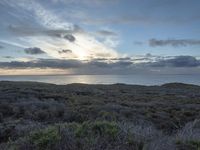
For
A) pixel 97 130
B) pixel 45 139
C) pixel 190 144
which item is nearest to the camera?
pixel 45 139

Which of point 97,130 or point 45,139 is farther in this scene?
point 97,130

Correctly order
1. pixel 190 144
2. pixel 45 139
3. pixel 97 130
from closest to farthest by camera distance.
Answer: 1. pixel 45 139
2. pixel 190 144
3. pixel 97 130

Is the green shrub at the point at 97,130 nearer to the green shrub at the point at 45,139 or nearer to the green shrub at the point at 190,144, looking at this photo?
the green shrub at the point at 45,139

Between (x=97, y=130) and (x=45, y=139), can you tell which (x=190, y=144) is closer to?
(x=97, y=130)

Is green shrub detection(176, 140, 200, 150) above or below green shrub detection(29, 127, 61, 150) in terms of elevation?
below

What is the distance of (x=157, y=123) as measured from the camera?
1460 centimetres

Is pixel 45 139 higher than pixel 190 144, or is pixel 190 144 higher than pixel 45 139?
pixel 45 139

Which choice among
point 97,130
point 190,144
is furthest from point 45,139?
point 190,144

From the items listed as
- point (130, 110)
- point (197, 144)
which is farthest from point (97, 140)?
point (130, 110)

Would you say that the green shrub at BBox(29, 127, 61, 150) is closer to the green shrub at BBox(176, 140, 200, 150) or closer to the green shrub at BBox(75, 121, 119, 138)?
Answer: the green shrub at BBox(75, 121, 119, 138)

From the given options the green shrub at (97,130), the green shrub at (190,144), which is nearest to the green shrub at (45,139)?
the green shrub at (97,130)

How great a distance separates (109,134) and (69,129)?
95 cm

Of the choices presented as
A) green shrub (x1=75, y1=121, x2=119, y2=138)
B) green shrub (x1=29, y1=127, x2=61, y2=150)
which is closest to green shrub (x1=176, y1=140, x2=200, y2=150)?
green shrub (x1=75, y1=121, x2=119, y2=138)

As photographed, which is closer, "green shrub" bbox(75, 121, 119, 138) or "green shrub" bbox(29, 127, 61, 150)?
"green shrub" bbox(29, 127, 61, 150)
